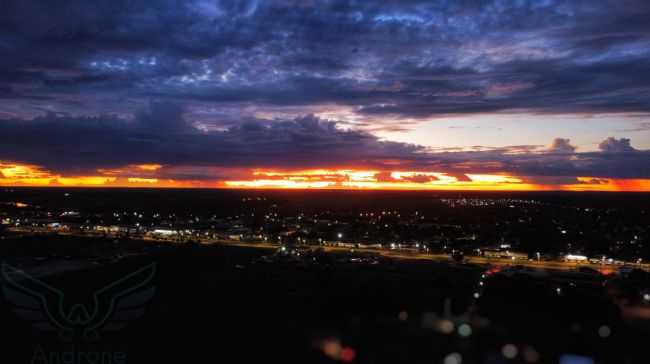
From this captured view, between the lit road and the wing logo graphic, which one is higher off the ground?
the wing logo graphic

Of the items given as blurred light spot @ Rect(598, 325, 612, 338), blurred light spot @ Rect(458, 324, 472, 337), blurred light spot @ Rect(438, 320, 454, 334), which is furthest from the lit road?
blurred light spot @ Rect(458, 324, 472, 337)

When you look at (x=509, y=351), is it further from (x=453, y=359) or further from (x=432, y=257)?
(x=432, y=257)

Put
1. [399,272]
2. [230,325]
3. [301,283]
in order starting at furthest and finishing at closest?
1. [399,272]
2. [301,283]
3. [230,325]

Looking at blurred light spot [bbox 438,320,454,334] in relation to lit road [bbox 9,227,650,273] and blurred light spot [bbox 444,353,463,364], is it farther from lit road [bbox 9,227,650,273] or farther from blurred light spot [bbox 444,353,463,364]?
lit road [bbox 9,227,650,273]

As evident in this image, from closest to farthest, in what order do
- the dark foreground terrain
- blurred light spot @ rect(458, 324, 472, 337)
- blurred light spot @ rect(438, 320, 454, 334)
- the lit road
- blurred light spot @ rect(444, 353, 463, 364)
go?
blurred light spot @ rect(444, 353, 463, 364), the dark foreground terrain, blurred light spot @ rect(458, 324, 472, 337), blurred light spot @ rect(438, 320, 454, 334), the lit road

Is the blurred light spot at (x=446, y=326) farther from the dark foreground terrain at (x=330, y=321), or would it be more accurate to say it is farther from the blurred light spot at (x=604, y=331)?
the blurred light spot at (x=604, y=331)

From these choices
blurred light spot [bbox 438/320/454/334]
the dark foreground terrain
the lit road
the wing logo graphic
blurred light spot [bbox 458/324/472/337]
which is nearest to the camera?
the wing logo graphic

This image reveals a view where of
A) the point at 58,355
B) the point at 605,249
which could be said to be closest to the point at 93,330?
the point at 58,355

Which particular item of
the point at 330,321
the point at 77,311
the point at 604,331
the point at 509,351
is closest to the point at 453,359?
the point at 509,351

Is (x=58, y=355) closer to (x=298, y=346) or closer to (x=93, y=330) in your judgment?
(x=93, y=330)
